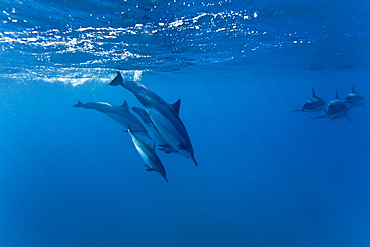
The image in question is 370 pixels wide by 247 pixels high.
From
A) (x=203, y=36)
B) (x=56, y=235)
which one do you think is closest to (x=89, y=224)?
(x=56, y=235)

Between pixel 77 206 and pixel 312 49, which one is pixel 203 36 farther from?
pixel 77 206

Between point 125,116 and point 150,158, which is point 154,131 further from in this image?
point 125,116

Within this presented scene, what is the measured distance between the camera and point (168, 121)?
3.71 m

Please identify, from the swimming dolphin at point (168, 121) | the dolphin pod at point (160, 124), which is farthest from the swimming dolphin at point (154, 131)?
the swimming dolphin at point (168, 121)

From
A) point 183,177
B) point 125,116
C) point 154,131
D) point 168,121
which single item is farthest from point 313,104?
point 183,177

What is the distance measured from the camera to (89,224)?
66.3 ft

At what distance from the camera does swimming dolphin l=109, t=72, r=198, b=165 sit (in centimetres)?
356

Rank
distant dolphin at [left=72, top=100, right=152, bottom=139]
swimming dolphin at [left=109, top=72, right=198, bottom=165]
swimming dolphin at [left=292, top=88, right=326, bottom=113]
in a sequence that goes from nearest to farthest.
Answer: swimming dolphin at [left=109, top=72, right=198, bottom=165], distant dolphin at [left=72, top=100, right=152, bottom=139], swimming dolphin at [left=292, top=88, right=326, bottom=113]

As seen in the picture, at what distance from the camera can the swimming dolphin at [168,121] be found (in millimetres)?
3564

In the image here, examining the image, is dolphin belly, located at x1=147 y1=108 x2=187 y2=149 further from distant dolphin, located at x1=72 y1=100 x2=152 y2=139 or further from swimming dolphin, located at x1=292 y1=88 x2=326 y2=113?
swimming dolphin, located at x1=292 y1=88 x2=326 y2=113

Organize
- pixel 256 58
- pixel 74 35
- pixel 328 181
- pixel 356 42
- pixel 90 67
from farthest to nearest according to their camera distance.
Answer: pixel 328 181 → pixel 90 67 → pixel 256 58 → pixel 356 42 → pixel 74 35

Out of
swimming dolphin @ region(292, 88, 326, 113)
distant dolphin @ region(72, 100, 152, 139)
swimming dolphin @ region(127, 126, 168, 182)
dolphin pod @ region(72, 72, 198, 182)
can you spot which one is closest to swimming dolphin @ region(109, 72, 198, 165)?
dolphin pod @ region(72, 72, 198, 182)

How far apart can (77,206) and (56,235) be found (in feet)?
15.9

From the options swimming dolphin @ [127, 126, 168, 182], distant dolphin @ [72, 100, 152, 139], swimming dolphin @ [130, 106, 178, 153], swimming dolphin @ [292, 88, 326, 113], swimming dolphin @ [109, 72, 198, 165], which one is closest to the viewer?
swimming dolphin @ [109, 72, 198, 165]
